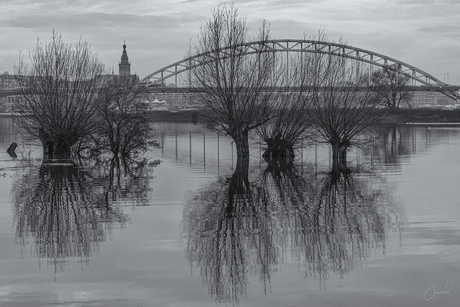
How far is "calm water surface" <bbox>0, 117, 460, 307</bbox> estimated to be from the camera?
361 inches

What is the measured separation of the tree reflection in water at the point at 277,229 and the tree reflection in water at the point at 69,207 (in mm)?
1625

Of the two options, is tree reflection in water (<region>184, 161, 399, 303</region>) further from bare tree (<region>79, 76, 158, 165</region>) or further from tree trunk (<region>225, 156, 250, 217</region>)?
bare tree (<region>79, 76, 158, 165</region>)

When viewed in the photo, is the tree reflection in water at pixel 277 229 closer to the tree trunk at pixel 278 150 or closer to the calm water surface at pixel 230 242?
the calm water surface at pixel 230 242

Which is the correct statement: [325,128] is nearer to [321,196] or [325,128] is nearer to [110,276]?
[321,196]

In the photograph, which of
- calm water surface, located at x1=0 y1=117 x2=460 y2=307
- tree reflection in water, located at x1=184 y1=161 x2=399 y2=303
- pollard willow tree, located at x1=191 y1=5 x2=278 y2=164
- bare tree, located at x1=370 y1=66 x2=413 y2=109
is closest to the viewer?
calm water surface, located at x1=0 y1=117 x2=460 y2=307

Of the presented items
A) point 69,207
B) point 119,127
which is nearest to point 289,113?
point 119,127

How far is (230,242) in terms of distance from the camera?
12297 millimetres

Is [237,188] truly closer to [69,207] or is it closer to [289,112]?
[69,207]

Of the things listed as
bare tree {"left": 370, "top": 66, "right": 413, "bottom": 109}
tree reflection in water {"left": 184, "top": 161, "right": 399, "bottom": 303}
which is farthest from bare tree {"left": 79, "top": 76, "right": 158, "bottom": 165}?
bare tree {"left": 370, "top": 66, "right": 413, "bottom": 109}

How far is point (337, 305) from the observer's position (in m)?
8.56

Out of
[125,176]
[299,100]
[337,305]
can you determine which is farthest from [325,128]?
[337,305]

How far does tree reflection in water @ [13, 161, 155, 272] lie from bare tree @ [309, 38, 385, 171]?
8831 millimetres

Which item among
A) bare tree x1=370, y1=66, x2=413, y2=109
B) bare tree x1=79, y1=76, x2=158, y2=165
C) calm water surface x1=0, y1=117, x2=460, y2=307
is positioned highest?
bare tree x1=370, y1=66, x2=413, y2=109

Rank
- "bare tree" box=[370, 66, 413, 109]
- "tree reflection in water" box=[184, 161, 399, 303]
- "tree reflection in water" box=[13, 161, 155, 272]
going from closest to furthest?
1. "tree reflection in water" box=[184, 161, 399, 303]
2. "tree reflection in water" box=[13, 161, 155, 272]
3. "bare tree" box=[370, 66, 413, 109]
